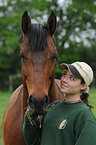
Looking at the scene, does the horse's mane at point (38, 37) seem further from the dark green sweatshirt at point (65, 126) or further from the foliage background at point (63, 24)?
the foliage background at point (63, 24)

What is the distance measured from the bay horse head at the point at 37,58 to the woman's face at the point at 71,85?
0.73ft

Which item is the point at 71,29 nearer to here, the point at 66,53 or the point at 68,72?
the point at 66,53

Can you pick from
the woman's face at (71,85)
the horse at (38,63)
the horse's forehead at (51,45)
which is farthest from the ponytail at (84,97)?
the horse's forehead at (51,45)

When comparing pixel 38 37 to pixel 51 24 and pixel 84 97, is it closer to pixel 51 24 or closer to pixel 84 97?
pixel 51 24

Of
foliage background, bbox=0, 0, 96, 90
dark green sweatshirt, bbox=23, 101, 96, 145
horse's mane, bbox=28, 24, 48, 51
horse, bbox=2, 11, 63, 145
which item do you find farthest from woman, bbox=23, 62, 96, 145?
foliage background, bbox=0, 0, 96, 90

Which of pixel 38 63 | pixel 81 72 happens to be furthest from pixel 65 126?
pixel 38 63

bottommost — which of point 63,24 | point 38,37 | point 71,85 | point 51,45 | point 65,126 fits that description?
point 65,126

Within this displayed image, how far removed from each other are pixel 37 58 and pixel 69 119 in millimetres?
817

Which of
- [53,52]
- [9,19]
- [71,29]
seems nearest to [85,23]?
[71,29]

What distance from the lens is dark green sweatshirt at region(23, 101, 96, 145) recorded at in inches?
63.2

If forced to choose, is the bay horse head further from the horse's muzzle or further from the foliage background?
the foliage background

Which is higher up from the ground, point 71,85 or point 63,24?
point 63,24

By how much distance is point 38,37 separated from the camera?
7.68 ft

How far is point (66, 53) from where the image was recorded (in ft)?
65.3
